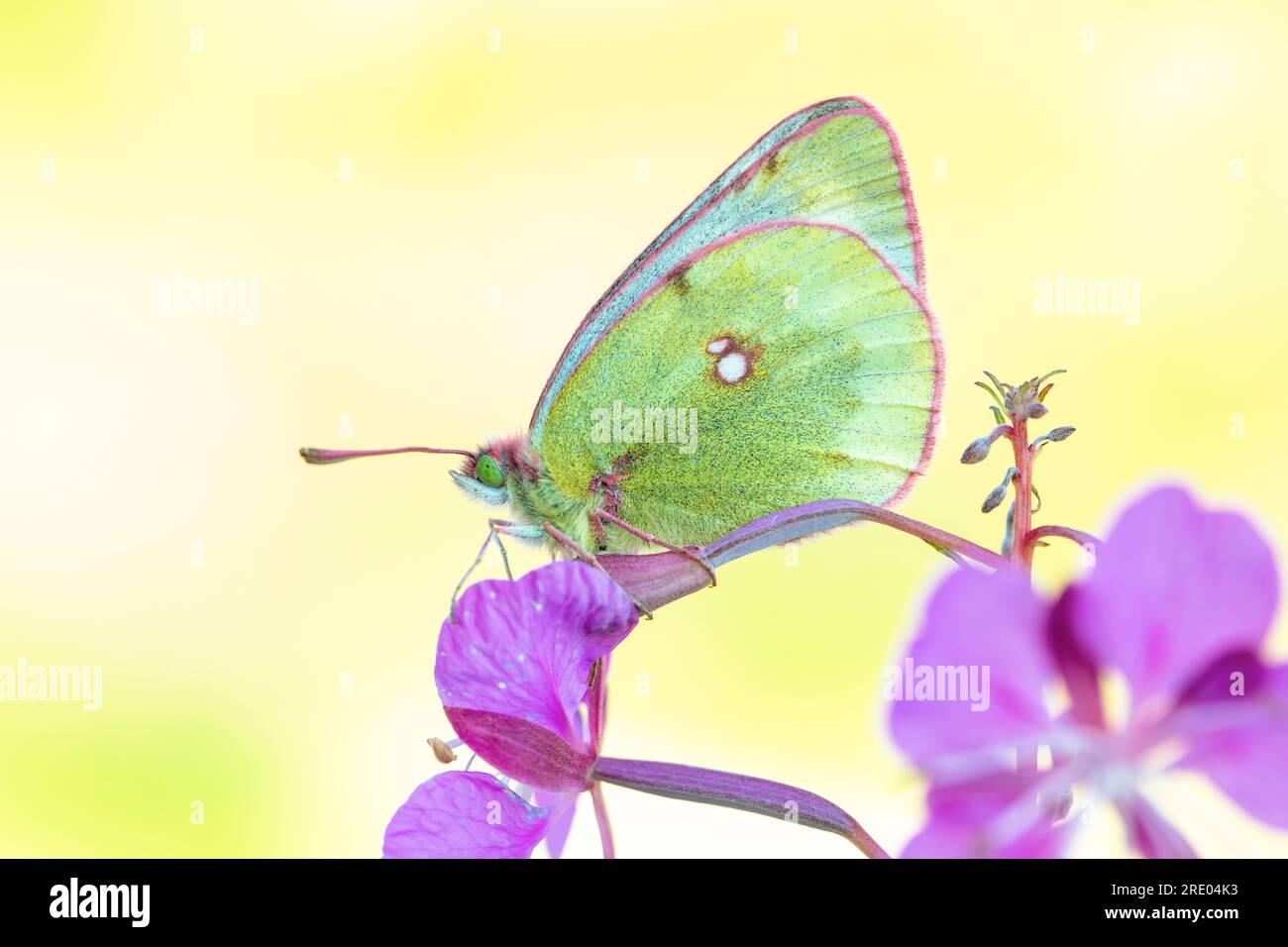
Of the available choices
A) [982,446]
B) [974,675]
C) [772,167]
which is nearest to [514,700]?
[982,446]

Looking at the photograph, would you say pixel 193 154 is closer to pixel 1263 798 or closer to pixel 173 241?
pixel 173 241

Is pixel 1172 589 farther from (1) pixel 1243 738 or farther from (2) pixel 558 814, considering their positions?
(2) pixel 558 814

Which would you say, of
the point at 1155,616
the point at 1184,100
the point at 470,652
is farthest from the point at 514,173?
the point at 1155,616

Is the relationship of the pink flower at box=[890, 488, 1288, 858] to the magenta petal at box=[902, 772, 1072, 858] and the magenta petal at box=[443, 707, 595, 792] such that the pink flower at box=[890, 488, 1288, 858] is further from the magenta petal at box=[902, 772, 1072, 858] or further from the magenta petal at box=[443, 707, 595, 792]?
the magenta petal at box=[443, 707, 595, 792]

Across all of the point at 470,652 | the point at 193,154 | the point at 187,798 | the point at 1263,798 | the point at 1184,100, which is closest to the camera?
the point at 1263,798

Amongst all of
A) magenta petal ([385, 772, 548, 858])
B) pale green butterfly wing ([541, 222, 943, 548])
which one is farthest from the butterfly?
magenta petal ([385, 772, 548, 858])

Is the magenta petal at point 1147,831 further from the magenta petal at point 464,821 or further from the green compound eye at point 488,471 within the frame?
the green compound eye at point 488,471
